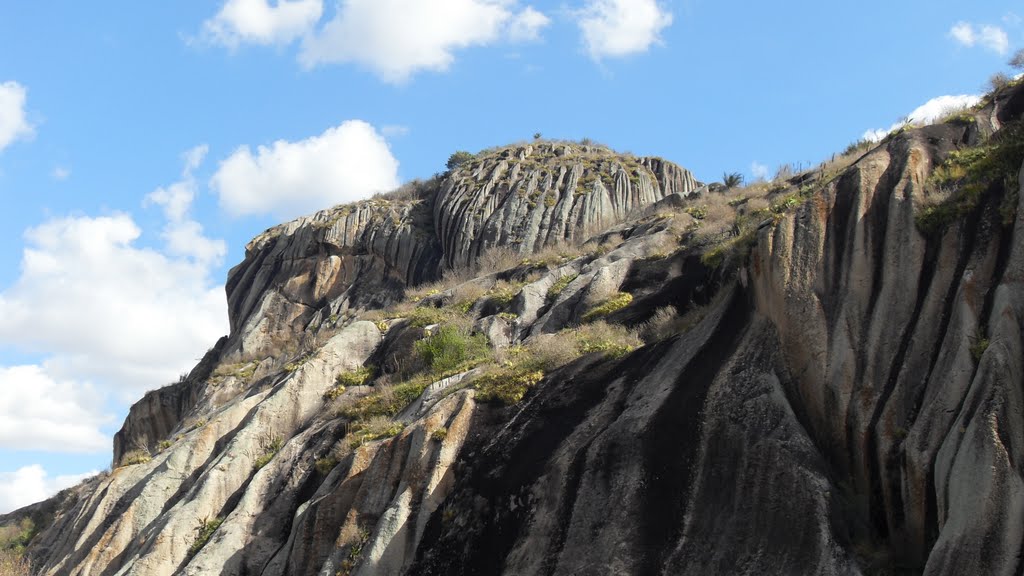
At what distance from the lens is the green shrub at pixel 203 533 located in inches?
978

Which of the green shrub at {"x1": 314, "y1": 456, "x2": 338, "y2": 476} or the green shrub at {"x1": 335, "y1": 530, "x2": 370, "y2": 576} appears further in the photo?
the green shrub at {"x1": 314, "y1": 456, "x2": 338, "y2": 476}

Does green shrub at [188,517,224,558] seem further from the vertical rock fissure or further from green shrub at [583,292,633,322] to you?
the vertical rock fissure

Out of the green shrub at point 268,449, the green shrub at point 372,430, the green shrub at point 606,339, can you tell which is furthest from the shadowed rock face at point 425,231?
the green shrub at point 372,430

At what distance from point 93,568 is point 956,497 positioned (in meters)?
25.0

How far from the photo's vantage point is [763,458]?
585 inches

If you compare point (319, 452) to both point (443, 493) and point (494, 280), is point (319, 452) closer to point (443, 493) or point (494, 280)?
point (443, 493)

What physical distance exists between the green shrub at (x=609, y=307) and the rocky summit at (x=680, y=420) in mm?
247

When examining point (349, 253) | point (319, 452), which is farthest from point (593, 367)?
point (349, 253)

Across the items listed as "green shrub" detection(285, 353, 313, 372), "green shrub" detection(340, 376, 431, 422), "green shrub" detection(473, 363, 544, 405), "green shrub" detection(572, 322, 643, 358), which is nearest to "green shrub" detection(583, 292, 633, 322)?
"green shrub" detection(572, 322, 643, 358)

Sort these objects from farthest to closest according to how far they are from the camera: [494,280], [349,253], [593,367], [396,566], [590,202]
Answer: [349,253], [590,202], [494,280], [593,367], [396,566]

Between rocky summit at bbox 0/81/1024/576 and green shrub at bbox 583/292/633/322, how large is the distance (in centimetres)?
25

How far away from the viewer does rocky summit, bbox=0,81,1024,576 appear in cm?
1332

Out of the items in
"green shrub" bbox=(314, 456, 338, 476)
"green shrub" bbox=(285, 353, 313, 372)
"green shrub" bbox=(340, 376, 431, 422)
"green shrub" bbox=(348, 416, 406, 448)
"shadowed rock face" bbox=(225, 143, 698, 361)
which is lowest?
"green shrub" bbox=(314, 456, 338, 476)

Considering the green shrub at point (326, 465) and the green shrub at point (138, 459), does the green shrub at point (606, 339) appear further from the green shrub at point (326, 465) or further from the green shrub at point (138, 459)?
the green shrub at point (138, 459)
